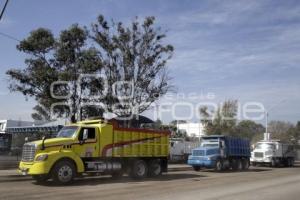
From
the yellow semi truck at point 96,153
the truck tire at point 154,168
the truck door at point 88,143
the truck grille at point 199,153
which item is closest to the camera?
the yellow semi truck at point 96,153

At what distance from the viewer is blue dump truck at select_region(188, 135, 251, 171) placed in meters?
30.7

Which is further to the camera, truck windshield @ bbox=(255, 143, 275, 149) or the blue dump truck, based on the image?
truck windshield @ bbox=(255, 143, 275, 149)

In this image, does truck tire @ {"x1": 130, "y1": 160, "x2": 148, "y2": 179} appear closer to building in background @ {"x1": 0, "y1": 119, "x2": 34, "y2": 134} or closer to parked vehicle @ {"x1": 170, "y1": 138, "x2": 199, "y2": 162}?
parked vehicle @ {"x1": 170, "y1": 138, "x2": 199, "y2": 162}

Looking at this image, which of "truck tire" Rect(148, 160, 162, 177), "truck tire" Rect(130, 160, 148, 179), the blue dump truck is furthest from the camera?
the blue dump truck

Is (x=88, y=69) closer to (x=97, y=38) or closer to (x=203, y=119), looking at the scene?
(x=97, y=38)

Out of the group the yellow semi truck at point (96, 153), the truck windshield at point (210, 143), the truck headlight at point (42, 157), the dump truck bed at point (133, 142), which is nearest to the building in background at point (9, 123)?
the truck windshield at point (210, 143)

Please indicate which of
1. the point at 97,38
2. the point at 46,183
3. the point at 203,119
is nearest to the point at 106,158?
the point at 46,183

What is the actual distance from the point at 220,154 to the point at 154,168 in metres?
8.64

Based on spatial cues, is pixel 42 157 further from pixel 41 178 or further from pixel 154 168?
pixel 154 168

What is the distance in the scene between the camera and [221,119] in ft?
201

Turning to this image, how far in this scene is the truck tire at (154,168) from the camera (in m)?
24.0

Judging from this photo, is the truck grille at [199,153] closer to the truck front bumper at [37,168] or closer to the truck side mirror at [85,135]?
the truck side mirror at [85,135]

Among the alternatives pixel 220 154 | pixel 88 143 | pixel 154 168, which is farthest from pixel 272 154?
pixel 88 143

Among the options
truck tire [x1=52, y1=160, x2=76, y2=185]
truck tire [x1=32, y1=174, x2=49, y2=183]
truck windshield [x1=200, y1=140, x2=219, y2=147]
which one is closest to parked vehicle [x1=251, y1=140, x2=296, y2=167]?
truck windshield [x1=200, y1=140, x2=219, y2=147]
